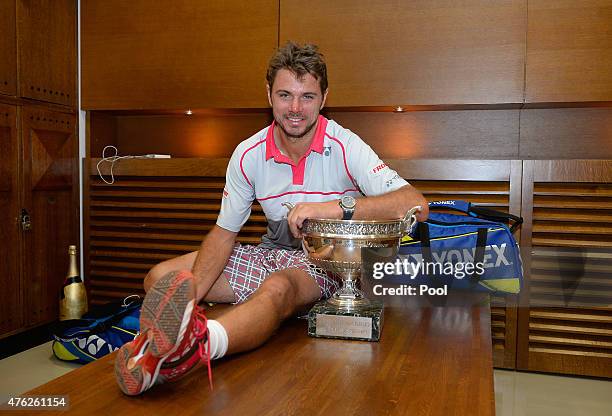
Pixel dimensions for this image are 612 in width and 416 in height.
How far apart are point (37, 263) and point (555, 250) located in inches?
97.6

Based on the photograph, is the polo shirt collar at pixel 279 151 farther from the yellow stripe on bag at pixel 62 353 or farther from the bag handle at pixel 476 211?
the yellow stripe on bag at pixel 62 353

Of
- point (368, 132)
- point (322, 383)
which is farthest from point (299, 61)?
point (368, 132)

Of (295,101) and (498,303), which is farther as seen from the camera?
(498,303)

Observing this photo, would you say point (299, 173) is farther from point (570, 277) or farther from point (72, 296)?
point (72, 296)

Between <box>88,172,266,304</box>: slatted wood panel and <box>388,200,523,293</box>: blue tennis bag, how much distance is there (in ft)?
3.05

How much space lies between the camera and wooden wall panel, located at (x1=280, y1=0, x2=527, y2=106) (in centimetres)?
266

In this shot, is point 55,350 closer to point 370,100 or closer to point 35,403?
point 35,403

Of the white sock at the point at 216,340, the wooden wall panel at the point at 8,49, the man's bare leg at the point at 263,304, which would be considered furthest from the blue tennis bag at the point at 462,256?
the wooden wall panel at the point at 8,49

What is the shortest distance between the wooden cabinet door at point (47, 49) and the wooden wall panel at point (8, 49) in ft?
0.11

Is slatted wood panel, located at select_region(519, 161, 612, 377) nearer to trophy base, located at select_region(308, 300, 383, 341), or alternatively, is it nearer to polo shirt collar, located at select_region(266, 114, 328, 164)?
polo shirt collar, located at select_region(266, 114, 328, 164)

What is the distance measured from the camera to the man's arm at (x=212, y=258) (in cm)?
190

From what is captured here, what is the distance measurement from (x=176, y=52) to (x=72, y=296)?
136cm

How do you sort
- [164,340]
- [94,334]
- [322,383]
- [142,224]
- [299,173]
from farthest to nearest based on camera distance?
[142,224]
[94,334]
[299,173]
[322,383]
[164,340]

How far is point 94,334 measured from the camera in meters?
2.33
